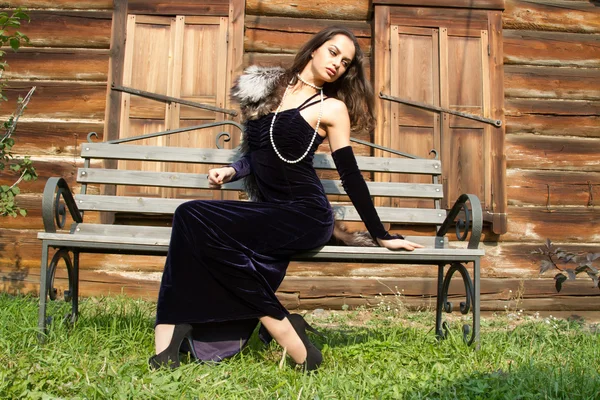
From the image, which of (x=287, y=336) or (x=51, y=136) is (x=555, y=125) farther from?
(x=51, y=136)

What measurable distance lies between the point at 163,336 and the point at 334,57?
1.54 meters

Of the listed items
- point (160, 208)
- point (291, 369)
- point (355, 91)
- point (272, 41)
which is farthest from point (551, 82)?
point (291, 369)

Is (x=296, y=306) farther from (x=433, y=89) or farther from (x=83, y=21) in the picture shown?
(x=83, y=21)

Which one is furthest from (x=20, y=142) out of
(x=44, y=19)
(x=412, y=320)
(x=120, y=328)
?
(x=412, y=320)

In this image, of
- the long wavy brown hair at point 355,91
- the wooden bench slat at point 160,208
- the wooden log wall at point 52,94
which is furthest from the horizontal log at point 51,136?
the long wavy brown hair at point 355,91

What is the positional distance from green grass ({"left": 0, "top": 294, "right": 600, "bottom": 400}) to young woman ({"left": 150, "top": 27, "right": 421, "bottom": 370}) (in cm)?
17

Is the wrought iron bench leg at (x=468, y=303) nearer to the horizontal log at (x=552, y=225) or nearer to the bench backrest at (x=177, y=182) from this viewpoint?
the bench backrest at (x=177, y=182)

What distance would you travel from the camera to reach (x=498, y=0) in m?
5.28

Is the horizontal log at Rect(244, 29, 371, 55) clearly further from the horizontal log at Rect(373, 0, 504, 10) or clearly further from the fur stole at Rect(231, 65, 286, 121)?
the fur stole at Rect(231, 65, 286, 121)

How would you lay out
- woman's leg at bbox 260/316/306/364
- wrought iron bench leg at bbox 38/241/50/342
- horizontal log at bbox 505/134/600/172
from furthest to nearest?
1. horizontal log at bbox 505/134/600/172
2. wrought iron bench leg at bbox 38/241/50/342
3. woman's leg at bbox 260/316/306/364

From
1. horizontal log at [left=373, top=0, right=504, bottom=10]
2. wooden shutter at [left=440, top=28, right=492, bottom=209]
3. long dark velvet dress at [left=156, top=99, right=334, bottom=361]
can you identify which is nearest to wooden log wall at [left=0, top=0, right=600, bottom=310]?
horizontal log at [left=373, top=0, right=504, bottom=10]

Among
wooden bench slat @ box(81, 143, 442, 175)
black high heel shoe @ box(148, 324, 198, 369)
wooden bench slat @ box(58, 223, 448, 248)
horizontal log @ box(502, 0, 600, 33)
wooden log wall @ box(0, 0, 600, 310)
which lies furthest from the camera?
horizontal log @ box(502, 0, 600, 33)

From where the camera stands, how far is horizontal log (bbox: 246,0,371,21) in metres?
5.16

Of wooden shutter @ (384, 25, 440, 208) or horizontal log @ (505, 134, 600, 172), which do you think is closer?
wooden shutter @ (384, 25, 440, 208)
